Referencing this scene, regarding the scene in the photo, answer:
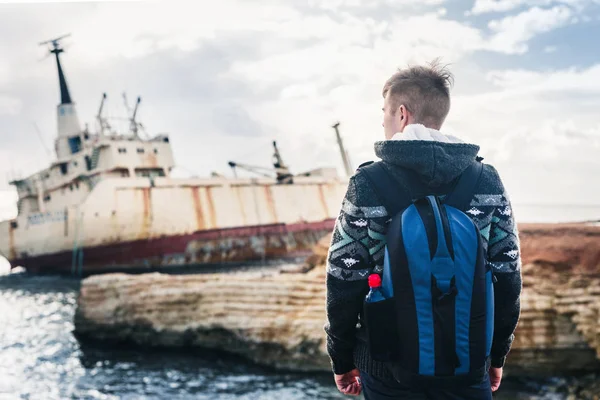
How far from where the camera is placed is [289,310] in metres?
9.03

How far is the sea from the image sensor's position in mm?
7380

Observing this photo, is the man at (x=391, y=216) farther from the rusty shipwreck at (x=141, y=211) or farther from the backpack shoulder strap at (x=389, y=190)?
the rusty shipwreck at (x=141, y=211)

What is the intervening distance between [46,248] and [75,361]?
1967 cm

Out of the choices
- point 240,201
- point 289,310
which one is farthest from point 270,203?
point 289,310

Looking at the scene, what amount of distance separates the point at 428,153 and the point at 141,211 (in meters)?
25.1

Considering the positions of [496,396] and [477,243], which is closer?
[477,243]

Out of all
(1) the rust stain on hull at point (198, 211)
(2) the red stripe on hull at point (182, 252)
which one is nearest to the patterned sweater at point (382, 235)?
(2) the red stripe on hull at point (182, 252)

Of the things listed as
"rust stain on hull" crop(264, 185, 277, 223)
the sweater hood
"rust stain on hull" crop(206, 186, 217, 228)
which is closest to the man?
the sweater hood

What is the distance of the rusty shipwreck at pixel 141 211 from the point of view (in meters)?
25.3

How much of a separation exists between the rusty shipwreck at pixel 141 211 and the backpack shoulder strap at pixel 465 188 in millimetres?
23093

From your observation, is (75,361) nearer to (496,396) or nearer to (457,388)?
(496,396)

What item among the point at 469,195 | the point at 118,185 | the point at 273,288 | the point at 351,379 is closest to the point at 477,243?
the point at 469,195

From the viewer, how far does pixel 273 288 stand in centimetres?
955

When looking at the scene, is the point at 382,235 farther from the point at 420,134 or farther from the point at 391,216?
the point at 420,134
